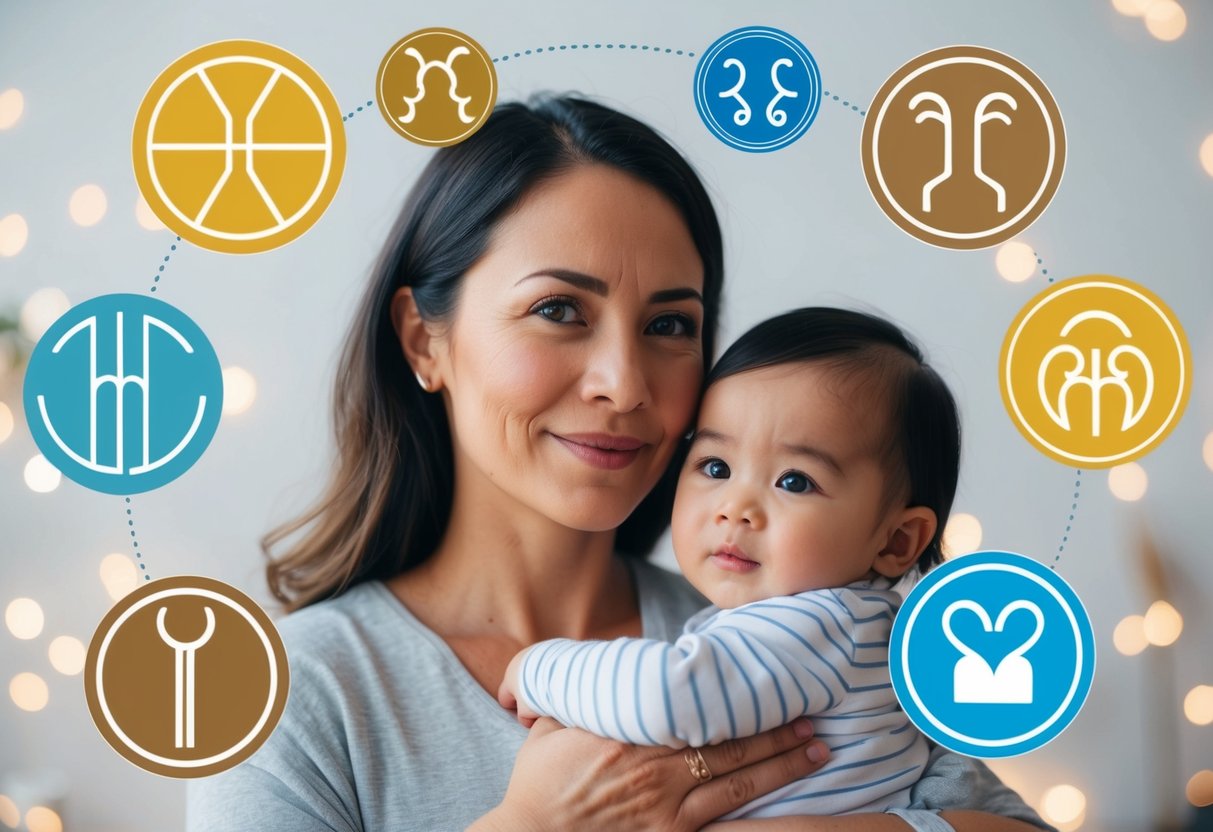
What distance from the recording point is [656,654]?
1059 millimetres

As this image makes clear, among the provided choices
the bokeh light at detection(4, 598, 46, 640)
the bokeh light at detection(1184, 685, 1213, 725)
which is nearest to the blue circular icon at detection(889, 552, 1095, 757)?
the bokeh light at detection(1184, 685, 1213, 725)

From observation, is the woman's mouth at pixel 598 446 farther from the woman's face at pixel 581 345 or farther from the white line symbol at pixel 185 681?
the white line symbol at pixel 185 681

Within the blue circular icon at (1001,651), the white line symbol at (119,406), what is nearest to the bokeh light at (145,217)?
the white line symbol at (119,406)

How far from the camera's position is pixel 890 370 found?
121cm

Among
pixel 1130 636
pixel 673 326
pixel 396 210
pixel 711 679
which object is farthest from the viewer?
pixel 1130 636

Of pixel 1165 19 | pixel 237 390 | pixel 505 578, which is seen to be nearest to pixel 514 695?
pixel 505 578

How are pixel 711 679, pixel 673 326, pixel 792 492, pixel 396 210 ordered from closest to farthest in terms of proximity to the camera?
pixel 711 679 < pixel 792 492 < pixel 673 326 < pixel 396 210

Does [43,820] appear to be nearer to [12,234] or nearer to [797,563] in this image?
[12,234]

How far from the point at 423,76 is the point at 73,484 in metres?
0.64

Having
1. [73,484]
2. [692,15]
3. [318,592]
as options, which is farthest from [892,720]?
[73,484]

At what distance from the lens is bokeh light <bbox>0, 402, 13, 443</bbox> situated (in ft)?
4.36

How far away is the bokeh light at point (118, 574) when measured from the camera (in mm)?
1358

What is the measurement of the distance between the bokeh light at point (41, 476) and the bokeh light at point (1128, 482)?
1319 mm

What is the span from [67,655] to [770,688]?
2.86ft
